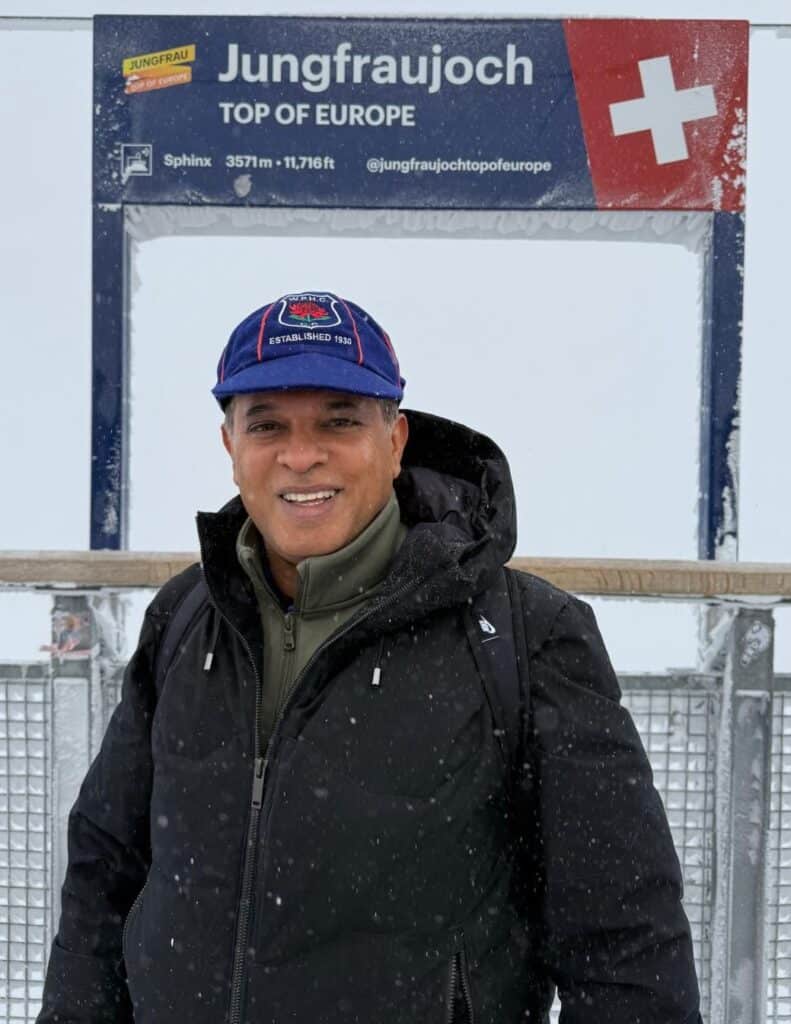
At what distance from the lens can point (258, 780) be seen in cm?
162

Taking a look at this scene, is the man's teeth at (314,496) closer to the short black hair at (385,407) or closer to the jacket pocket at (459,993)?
the short black hair at (385,407)

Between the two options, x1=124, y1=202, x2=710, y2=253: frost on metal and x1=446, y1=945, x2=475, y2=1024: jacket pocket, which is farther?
x1=124, y1=202, x2=710, y2=253: frost on metal

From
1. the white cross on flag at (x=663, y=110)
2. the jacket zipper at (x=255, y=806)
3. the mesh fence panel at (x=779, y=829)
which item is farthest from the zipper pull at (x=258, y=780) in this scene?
the white cross on flag at (x=663, y=110)

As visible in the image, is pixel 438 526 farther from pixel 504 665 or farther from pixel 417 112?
pixel 417 112

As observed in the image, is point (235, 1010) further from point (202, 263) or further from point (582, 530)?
point (202, 263)

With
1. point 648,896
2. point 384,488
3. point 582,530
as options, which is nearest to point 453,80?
point 384,488

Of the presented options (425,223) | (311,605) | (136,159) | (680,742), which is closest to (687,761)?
(680,742)

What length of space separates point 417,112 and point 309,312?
3.02 meters

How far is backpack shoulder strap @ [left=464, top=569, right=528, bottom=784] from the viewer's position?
1.62 m

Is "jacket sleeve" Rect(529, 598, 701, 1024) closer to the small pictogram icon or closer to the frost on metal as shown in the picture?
the frost on metal

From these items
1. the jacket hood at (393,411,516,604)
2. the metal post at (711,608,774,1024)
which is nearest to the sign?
the metal post at (711,608,774,1024)

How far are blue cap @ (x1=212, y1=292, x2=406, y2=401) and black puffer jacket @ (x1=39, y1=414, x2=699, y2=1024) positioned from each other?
0.32 meters

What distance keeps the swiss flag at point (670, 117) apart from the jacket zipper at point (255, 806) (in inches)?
136

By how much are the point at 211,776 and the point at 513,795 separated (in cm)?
52
